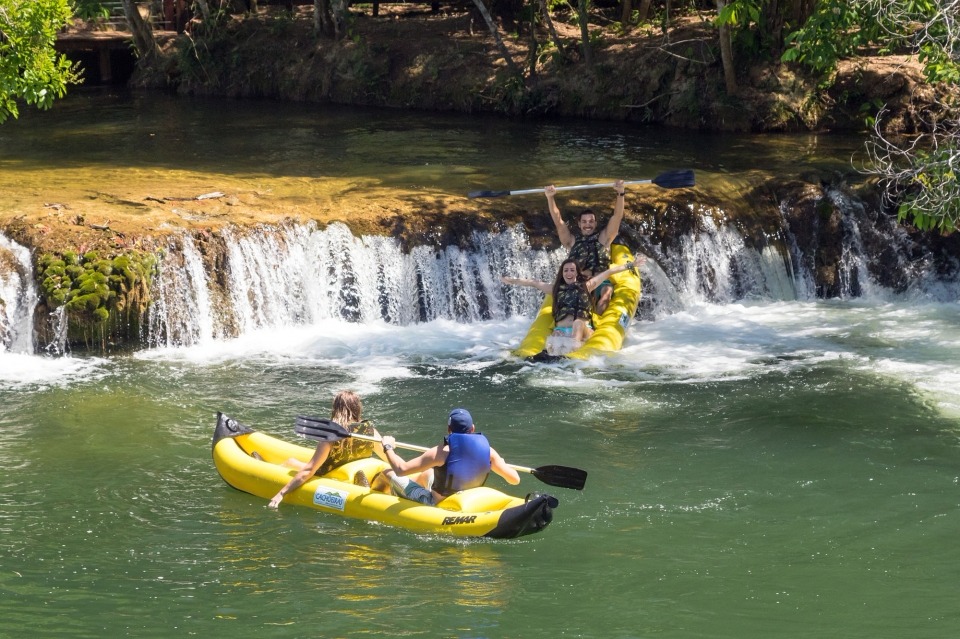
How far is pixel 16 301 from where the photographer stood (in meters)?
11.0

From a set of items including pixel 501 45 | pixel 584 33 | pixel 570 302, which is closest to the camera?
pixel 570 302

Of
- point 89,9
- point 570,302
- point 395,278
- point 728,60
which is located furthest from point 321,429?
point 89,9

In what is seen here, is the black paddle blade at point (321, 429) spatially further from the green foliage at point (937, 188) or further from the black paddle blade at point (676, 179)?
the black paddle blade at point (676, 179)

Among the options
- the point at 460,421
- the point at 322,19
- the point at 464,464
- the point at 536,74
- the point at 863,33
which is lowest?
the point at 464,464

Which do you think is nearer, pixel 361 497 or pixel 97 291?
pixel 361 497

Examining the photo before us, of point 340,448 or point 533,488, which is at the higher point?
point 340,448

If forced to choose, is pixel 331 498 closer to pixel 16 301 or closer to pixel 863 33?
pixel 16 301

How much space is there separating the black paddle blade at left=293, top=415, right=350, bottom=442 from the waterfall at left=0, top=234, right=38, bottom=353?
431 centimetres

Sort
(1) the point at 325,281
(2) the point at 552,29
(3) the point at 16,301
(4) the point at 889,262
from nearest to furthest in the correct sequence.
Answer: (3) the point at 16,301 → (1) the point at 325,281 → (4) the point at 889,262 → (2) the point at 552,29

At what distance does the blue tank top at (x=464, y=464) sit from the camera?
7.42 metres

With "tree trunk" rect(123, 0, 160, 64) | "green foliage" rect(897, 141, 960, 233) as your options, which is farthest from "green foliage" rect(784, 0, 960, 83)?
"tree trunk" rect(123, 0, 160, 64)

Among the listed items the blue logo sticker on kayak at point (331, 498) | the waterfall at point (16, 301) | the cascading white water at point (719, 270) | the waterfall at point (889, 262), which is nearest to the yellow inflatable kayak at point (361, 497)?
the blue logo sticker on kayak at point (331, 498)

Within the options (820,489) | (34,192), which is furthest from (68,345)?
(820,489)

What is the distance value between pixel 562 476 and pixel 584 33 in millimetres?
13627
